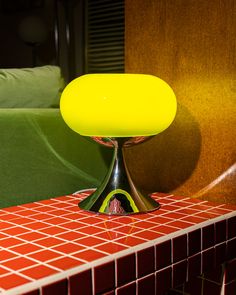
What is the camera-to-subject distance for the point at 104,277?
3.09ft

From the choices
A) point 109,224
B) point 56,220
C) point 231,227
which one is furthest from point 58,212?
point 231,227

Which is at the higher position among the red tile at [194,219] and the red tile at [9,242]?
the red tile at [9,242]

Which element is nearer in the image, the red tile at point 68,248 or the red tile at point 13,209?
the red tile at point 68,248

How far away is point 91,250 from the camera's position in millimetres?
993

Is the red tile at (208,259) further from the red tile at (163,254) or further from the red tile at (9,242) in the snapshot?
the red tile at (9,242)

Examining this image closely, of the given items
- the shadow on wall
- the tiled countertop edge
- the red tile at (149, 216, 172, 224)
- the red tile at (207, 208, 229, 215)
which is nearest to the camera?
the tiled countertop edge

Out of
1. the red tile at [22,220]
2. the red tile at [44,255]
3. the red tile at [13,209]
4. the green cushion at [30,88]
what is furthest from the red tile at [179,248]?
the green cushion at [30,88]

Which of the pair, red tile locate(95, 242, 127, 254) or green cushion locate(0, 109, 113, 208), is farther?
green cushion locate(0, 109, 113, 208)

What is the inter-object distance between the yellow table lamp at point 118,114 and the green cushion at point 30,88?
313 mm

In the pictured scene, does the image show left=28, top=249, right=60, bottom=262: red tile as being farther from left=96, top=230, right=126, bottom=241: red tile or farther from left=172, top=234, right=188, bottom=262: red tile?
left=172, top=234, right=188, bottom=262: red tile

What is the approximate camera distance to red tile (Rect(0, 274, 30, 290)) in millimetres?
800

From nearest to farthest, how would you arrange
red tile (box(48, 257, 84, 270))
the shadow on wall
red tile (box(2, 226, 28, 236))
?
red tile (box(48, 257, 84, 270)), red tile (box(2, 226, 28, 236)), the shadow on wall

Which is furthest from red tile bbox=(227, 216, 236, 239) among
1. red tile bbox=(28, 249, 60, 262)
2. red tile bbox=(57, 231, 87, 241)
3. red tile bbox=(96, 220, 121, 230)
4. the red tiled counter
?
red tile bbox=(28, 249, 60, 262)

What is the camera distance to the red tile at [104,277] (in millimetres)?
927
